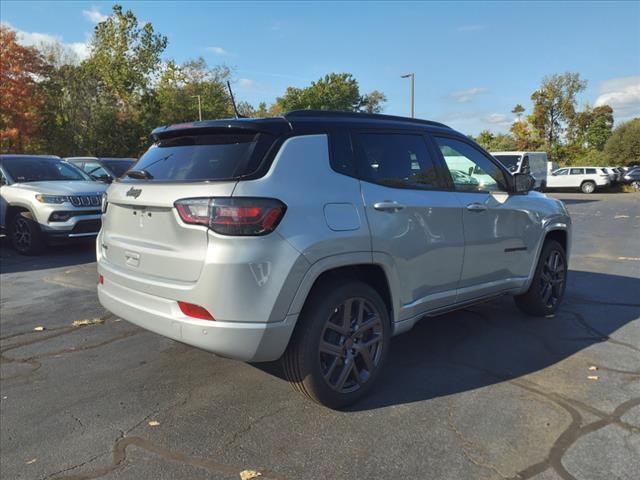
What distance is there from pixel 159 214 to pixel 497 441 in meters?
2.35

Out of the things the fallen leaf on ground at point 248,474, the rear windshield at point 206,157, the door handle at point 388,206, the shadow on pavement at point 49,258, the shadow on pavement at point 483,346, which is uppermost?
the rear windshield at point 206,157

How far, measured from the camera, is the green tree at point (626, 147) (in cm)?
4538

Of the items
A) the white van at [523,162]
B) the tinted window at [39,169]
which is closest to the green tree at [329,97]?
the white van at [523,162]

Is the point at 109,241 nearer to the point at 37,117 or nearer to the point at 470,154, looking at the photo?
the point at 470,154

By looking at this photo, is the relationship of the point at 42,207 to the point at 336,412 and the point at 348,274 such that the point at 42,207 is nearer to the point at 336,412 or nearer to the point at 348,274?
the point at 348,274

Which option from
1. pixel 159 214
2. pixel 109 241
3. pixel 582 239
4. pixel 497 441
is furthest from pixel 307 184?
pixel 582 239

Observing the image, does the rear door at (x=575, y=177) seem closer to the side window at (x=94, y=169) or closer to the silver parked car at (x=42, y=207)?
the side window at (x=94, y=169)

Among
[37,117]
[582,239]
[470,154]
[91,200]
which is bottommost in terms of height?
[582,239]

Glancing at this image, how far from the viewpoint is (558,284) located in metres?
5.25

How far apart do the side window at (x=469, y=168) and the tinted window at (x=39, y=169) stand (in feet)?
25.8

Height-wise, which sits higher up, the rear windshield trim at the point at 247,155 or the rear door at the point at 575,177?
the rear windshield trim at the point at 247,155

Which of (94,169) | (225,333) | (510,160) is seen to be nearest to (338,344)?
(225,333)

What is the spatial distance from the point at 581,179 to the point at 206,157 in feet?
109

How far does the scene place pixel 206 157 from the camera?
125 inches
